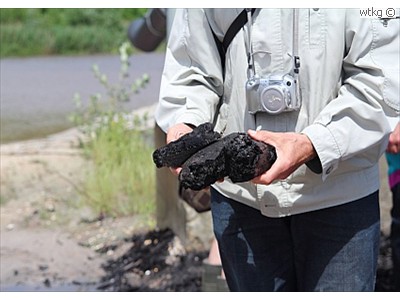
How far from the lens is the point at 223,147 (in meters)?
1.70

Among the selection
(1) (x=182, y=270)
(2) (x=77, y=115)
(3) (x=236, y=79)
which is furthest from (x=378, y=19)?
(2) (x=77, y=115)

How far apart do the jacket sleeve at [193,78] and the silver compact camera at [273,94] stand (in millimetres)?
110

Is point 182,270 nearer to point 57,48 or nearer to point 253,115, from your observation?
point 253,115

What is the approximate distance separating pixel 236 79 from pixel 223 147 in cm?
25

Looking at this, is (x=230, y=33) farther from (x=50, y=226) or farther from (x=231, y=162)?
(x=50, y=226)

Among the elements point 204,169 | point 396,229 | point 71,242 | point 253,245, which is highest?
point 204,169

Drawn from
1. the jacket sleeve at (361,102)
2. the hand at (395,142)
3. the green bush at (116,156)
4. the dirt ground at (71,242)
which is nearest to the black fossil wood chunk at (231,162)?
the jacket sleeve at (361,102)

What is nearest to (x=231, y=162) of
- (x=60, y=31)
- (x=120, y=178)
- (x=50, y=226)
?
(x=50, y=226)

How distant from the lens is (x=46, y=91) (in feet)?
26.2

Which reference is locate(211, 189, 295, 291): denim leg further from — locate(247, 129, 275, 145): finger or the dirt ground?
the dirt ground

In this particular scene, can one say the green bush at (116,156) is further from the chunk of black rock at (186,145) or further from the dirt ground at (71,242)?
the chunk of black rock at (186,145)

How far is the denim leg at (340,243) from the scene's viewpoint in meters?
1.86

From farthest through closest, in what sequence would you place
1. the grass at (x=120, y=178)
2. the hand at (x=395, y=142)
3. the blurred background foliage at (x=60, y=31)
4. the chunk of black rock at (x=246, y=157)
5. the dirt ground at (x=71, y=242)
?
1. the blurred background foliage at (x=60, y=31)
2. the grass at (x=120, y=178)
3. the dirt ground at (x=71, y=242)
4. the hand at (x=395, y=142)
5. the chunk of black rock at (x=246, y=157)

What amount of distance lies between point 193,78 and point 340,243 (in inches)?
19.4
